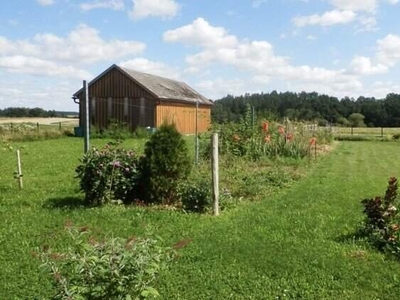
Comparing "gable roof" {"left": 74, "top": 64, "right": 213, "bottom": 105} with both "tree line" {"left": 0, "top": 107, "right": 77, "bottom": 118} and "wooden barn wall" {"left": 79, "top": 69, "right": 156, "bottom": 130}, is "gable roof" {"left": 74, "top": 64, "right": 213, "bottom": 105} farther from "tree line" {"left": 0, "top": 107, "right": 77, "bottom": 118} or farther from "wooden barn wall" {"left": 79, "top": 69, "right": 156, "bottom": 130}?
"tree line" {"left": 0, "top": 107, "right": 77, "bottom": 118}

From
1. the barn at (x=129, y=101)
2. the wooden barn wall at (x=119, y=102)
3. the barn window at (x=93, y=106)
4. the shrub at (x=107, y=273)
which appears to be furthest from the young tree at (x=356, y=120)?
the shrub at (x=107, y=273)

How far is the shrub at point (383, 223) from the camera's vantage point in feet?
17.6

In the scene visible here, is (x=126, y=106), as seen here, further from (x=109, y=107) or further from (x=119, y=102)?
(x=109, y=107)

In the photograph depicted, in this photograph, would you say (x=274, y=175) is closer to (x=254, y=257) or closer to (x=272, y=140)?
(x=272, y=140)

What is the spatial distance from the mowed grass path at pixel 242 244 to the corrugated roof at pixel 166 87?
19636 millimetres

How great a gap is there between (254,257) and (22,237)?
3.06 metres

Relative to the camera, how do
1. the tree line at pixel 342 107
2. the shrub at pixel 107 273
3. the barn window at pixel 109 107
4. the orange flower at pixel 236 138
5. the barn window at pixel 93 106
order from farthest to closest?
the tree line at pixel 342 107 < the barn window at pixel 93 106 < the barn window at pixel 109 107 < the orange flower at pixel 236 138 < the shrub at pixel 107 273

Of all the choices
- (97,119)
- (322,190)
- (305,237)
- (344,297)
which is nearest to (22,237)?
(305,237)

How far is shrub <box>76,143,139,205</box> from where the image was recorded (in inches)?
295

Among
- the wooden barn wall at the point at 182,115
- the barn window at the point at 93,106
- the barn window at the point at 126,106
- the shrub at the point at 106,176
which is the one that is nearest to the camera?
the shrub at the point at 106,176

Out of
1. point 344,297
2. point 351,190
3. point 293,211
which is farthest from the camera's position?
point 351,190

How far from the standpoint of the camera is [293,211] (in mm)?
7438

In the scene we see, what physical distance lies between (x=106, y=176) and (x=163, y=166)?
0.96 metres

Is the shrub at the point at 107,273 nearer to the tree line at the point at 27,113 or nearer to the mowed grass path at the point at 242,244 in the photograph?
the mowed grass path at the point at 242,244
